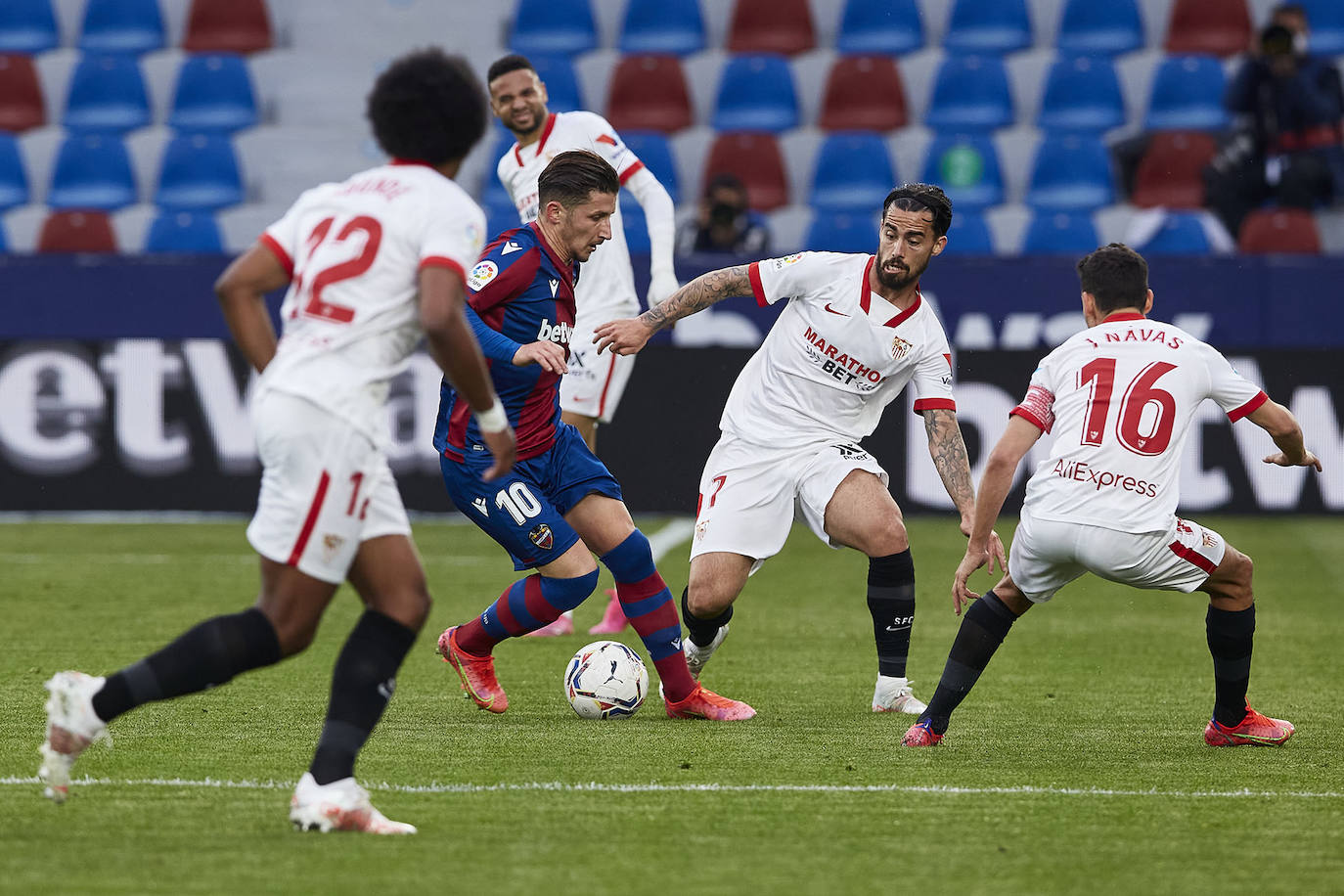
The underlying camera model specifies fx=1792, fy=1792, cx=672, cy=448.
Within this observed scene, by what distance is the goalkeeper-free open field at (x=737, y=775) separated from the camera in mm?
3887

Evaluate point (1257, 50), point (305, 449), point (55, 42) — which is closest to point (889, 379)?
point (305, 449)

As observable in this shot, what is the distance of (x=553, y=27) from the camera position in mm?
15797

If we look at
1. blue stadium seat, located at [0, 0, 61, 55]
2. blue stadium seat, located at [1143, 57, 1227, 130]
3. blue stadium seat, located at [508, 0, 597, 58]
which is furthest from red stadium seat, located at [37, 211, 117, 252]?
blue stadium seat, located at [1143, 57, 1227, 130]

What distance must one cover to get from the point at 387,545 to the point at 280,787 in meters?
0.91

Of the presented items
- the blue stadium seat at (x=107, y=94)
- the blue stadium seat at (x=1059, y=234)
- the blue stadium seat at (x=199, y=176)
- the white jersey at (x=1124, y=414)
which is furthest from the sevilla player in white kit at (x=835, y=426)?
the blue stadium seat at (x=107, y=94)

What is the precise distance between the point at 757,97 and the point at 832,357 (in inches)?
368

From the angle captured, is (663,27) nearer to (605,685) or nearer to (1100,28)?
(1100,28)

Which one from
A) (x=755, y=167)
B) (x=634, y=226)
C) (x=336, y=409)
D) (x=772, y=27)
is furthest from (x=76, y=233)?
(x=336, y=409)

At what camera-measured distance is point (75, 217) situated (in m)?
14.1

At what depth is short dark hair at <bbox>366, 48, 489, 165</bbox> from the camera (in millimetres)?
4074

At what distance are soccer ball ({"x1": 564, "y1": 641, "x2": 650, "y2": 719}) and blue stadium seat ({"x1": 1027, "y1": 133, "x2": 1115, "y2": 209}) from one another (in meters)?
9.59

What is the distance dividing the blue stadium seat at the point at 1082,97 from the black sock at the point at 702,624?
9972 millimetres

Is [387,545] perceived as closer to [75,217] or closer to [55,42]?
[75,217]

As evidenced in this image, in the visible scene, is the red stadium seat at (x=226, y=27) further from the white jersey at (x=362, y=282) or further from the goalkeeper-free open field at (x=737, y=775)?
the white jersey at (x=362, y=282)
